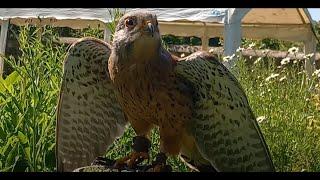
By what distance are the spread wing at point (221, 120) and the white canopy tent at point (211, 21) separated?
0.86m

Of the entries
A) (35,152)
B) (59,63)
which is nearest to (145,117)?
(35,152)

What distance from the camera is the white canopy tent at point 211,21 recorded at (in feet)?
12.5

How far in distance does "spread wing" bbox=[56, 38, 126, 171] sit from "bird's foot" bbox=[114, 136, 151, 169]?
0.25 meters

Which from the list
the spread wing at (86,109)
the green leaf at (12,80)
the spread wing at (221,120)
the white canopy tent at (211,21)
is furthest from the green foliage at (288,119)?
the green leaf at (12,80)

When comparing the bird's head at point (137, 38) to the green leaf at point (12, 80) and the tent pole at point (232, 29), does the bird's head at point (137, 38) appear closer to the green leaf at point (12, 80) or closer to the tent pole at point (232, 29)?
the green leaf at point (12, 80)

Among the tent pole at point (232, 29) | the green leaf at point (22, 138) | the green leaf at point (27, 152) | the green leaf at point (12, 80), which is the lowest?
the green leaf at point (27, 152)

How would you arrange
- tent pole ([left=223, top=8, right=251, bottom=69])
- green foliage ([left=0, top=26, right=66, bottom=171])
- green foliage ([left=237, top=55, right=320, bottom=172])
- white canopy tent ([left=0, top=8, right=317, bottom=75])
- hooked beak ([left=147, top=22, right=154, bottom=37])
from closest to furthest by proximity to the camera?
hooked beak ([left=147, top=22, right=154, bottom=37])
green foliage ([left=0, top=26, right=66, bottom=171])
green foliage ([left=237, top=55, right=320, bottom=172])
tent pole ([left=223, top=8, right=251, bottom=69])
white canopy tent ([left=0, top=8, right=317, bottom=75])

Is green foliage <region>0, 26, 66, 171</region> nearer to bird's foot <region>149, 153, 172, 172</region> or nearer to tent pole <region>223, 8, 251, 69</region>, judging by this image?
bird's foot <region>149, 153, 172, 172</region>

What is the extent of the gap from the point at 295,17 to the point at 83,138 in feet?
13.9

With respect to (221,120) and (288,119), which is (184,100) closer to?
(221,120)

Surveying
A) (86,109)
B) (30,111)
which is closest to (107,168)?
(86,109)

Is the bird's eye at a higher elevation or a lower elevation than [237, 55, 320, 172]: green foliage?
higher

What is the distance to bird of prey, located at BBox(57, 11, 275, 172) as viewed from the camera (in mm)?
1848

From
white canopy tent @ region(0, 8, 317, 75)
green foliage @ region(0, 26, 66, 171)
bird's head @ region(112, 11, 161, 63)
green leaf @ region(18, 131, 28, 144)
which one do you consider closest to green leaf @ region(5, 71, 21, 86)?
green foliage @ region(0, 26, 66, 171)
